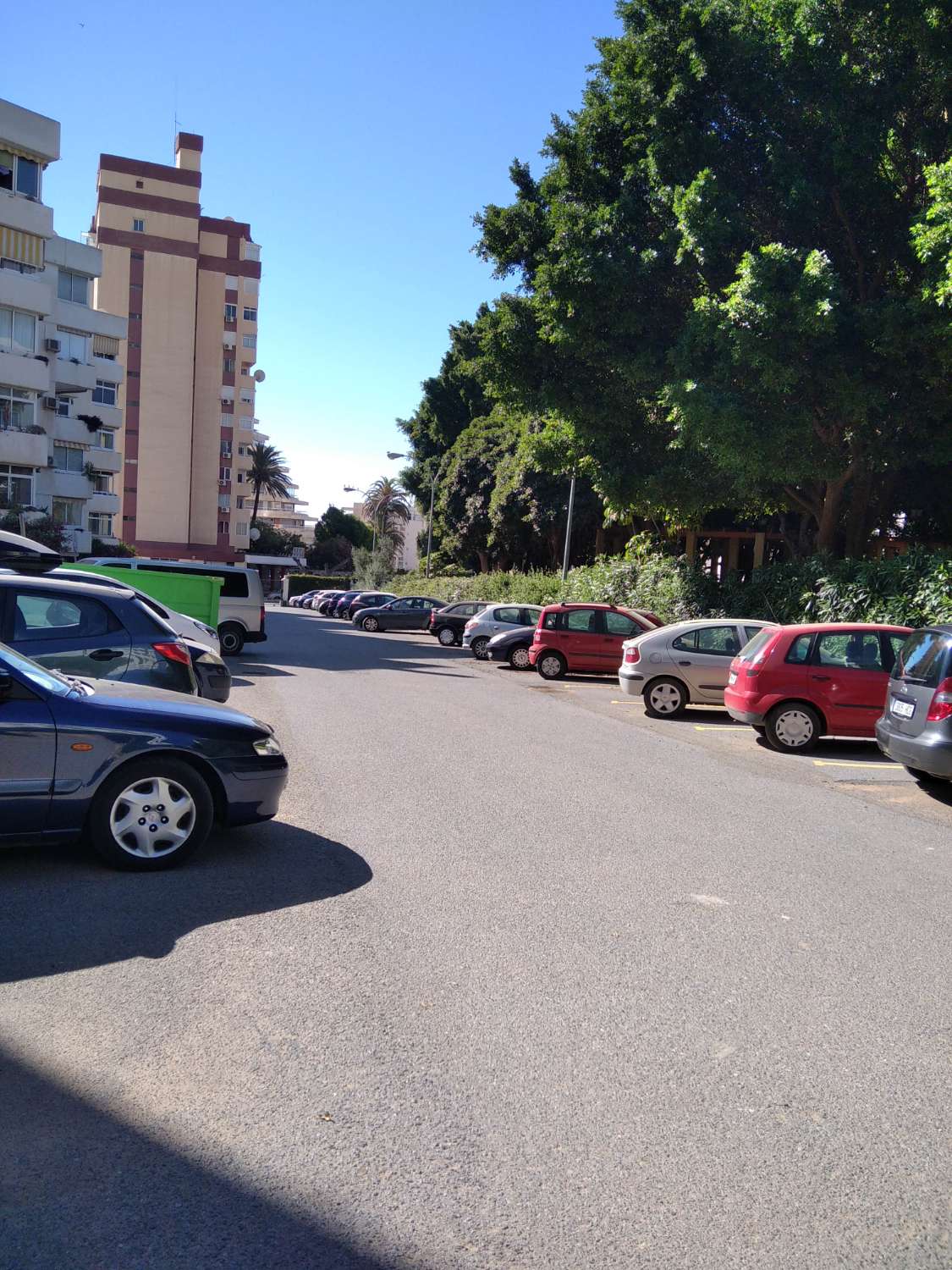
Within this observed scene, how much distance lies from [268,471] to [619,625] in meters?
80.6

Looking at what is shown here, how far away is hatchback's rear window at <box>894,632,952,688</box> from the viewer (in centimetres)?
948

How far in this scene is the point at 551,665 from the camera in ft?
74.5

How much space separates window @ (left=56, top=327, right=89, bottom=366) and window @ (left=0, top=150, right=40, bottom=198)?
616 centimetres

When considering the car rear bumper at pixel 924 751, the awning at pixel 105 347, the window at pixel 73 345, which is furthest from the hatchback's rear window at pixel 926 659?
the awning at pixel 105 347

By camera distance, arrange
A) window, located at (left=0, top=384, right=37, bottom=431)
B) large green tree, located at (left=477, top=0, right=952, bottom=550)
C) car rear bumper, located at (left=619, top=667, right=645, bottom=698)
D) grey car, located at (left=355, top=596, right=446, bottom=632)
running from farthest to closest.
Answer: grey car, located at (left=355, top=596, right=446, bottom=632), window, located at (left=0, top=384, right=37, bottom=431), large green tree, located at (left=477, top=0, right=952, bottom=550), car rear bumper, located at (left=619, top=667, right=645, bottom=698)

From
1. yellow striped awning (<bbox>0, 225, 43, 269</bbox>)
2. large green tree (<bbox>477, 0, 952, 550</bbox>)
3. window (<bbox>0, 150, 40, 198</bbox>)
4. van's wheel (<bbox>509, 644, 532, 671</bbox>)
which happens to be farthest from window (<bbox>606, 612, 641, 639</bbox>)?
window (<bbox>0, 150, 40, 198</bbox>)

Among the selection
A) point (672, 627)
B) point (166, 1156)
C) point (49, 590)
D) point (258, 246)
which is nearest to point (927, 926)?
point (166, 1156)

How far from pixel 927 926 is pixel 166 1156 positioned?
425 cm

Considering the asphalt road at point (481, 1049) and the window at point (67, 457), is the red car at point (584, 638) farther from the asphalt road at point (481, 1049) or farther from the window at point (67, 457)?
the window at point (67, 457)

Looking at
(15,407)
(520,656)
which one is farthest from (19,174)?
(520,656)

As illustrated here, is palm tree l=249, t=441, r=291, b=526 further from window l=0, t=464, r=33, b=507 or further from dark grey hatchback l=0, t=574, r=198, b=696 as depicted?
dark grey hatchback l=0, t=574, r=198, b=696

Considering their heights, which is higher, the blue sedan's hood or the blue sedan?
the blue sedan's hood

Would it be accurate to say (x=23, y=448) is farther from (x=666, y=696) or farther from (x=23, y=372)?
(x=666, y=696)

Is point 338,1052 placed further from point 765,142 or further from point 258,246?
point 258,246
